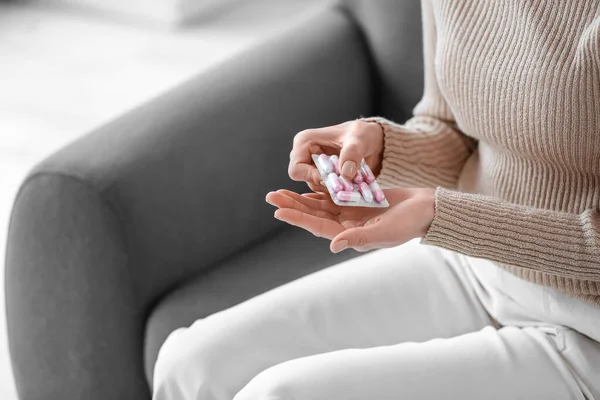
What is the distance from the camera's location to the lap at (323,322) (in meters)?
1.01

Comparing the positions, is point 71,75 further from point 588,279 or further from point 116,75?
point 588,279

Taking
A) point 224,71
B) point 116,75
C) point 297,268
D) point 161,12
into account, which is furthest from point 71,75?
point 297,268

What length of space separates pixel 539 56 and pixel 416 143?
212 mm

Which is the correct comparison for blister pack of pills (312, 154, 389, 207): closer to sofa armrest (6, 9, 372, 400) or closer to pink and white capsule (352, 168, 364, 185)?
pink and white capsule (352, 168, 364, 185)

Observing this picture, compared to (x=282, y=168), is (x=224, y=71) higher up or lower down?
higher up

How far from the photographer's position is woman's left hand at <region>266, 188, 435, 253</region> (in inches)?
34.1

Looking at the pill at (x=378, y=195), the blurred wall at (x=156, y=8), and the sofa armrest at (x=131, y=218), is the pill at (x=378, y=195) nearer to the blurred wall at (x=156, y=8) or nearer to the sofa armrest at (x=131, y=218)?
the sofa armrest at (x=131, y=218)

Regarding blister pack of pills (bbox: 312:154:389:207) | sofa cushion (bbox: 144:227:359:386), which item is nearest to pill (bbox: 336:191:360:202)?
blister pack of pills (bbox: 312:154:389:207)

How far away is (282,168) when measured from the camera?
1368mm

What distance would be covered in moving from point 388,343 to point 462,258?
16 centimetres

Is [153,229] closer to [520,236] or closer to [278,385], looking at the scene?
[278,385]

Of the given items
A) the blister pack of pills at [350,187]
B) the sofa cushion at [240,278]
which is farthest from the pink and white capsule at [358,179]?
the sofa cushion at [240,278]

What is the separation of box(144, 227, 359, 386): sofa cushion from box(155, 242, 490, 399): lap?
0.13 meters

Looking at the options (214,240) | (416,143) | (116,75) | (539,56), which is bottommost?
(116,75)
